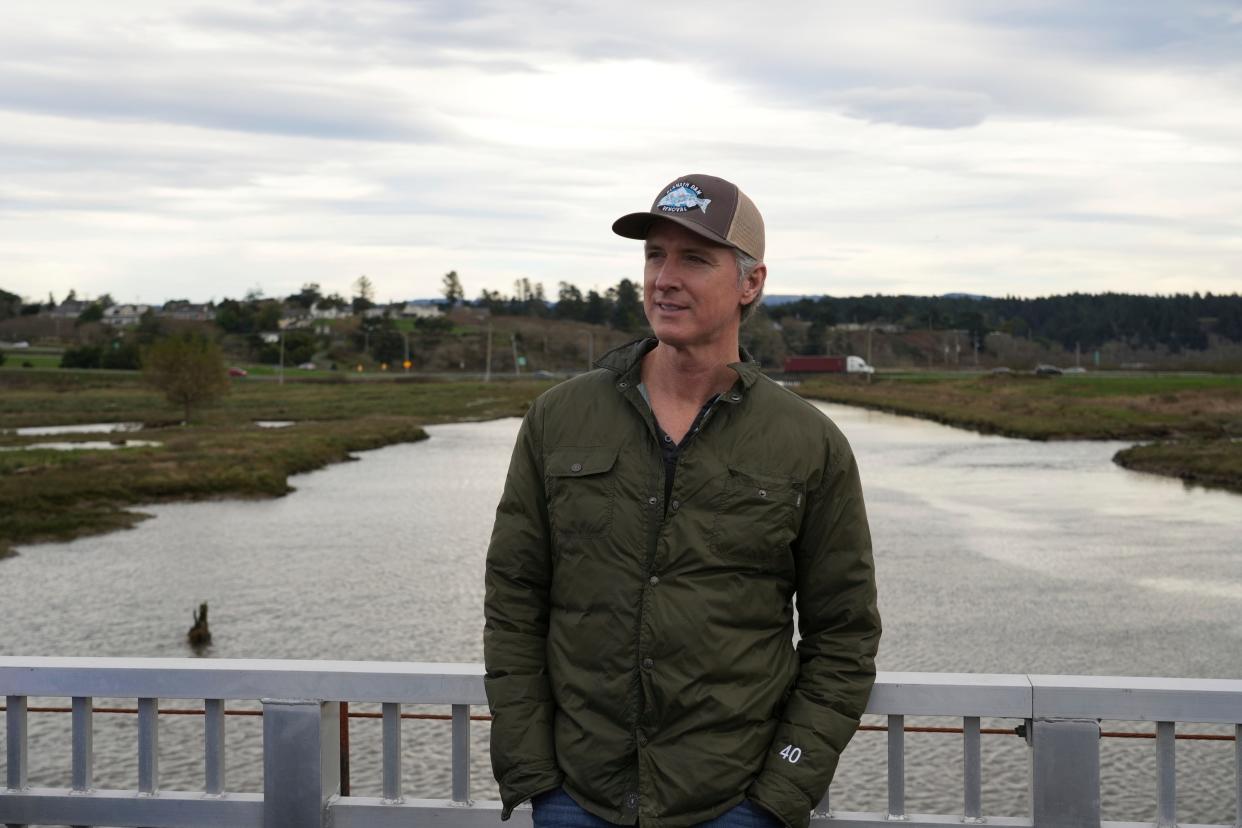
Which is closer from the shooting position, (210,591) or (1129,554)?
(210,591)

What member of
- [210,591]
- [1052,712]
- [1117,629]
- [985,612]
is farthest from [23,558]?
[1052,712]

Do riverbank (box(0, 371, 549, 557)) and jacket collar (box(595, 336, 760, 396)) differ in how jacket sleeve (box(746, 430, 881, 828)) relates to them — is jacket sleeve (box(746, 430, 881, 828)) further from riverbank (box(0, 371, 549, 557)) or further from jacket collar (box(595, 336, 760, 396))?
riverbank (box(0, 371, 549, 557))

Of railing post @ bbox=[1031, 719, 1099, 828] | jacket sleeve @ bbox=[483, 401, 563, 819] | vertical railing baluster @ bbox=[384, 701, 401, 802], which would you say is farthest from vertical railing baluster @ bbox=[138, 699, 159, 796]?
railing post @ bbox=[1031, 719, 1099, 828]

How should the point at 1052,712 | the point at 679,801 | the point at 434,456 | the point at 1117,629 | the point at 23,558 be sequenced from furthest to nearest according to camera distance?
the point at 434,456, the point at 23,558, the point at 1117,629, the point at 1052,712, the point at 679,801

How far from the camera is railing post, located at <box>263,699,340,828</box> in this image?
4129 millimetres

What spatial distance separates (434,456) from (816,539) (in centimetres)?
5087

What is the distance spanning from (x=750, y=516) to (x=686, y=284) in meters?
0.62

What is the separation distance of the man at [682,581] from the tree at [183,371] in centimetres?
6721

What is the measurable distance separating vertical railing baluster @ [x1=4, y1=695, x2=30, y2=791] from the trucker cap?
2.69m

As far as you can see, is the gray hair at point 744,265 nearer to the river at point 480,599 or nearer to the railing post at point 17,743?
the railing post at point 17,743

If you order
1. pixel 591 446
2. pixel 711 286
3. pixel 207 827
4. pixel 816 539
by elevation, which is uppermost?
pixel 711 286

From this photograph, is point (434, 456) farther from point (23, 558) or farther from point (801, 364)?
point (801, 364)

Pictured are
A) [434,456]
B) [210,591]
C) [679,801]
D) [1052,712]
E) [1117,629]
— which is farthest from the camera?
[434,456]

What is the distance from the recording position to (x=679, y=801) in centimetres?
320
